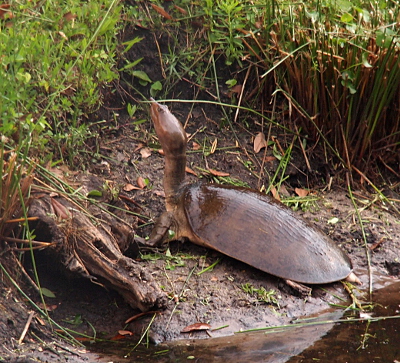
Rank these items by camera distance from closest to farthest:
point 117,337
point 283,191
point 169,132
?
1. point 117,337
2. point 169,132
3. point 283,191

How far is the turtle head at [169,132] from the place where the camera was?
3.90 meters

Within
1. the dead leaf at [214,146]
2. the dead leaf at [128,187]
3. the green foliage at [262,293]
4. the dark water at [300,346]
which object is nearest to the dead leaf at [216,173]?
the dead leaf at [214,146]

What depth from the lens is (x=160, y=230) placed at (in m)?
3.76

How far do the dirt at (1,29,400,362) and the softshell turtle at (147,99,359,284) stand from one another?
0.10 meters

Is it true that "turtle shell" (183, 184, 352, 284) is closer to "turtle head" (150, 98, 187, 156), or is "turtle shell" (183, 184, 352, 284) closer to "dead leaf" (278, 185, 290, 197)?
"turtle head" (150, 98, 187, 156)

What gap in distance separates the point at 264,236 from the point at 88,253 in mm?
1111

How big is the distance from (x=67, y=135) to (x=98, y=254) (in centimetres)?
106

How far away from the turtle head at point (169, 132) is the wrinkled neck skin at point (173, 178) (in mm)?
42

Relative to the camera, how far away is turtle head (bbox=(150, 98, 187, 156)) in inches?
153

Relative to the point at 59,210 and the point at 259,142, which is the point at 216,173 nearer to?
the point at 259,142

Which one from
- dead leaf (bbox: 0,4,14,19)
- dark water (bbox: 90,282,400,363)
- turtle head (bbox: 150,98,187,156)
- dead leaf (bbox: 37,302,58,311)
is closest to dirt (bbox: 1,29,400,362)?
dead leaf (bbox: 37,302,58,311)

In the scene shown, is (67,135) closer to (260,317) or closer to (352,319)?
(260,317)

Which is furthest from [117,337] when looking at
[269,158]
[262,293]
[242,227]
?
[269,158]

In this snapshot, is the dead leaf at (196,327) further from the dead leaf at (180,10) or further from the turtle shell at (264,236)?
the dead leaf at (180,10)
